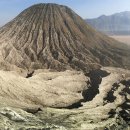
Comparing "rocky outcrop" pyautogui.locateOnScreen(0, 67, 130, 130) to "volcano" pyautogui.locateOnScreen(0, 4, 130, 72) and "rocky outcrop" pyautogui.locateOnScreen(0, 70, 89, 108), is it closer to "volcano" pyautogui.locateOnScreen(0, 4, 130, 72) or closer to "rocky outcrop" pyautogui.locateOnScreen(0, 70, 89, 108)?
"rocky outcrop" pyautogui.locateOnScreen(0, 70, 89, 108)

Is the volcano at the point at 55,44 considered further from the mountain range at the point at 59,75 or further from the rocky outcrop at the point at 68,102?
the rocky outcrop at the point at 68,102

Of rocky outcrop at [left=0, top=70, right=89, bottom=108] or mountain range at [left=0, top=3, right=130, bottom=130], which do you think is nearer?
mountain range at [left=0, top=3, right=130, bottom=130]

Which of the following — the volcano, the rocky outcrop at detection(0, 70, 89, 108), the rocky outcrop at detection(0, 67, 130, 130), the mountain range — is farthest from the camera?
the volcano

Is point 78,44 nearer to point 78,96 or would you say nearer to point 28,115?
point 78,96

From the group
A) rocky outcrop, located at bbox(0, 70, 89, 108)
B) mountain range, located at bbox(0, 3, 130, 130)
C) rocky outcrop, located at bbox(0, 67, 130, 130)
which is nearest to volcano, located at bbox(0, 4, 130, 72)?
mountain range, located at bbox(0, 3, 130, 130)

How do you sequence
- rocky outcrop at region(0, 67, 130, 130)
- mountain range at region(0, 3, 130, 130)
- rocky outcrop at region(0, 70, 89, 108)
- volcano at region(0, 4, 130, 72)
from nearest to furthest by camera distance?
rocky outcrop at region(0, 67, 130, 130) → mountain range at region(0, 3, 130, 130) → rocky outcrop at region(0, 70, 89, 108) → volcano at region(0, 4, 130, 72)

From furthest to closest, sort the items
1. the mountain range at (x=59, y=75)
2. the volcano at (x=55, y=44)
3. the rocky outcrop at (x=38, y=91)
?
the volcano at (x=55, y=44) < the rocky outcrop at (x=38, y=91) < the mountain range at (x=59, y=75)

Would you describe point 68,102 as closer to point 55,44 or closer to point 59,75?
point 59,75

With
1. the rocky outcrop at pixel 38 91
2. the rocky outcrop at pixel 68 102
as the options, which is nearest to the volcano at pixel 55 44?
the rocky outcrop at pixel 68 102

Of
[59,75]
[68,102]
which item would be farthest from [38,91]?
[59,75]

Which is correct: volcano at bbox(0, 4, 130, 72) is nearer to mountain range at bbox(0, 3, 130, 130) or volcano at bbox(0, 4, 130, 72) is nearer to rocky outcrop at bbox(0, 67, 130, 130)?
mountain range at bbox(0, 3, 130, 130)
